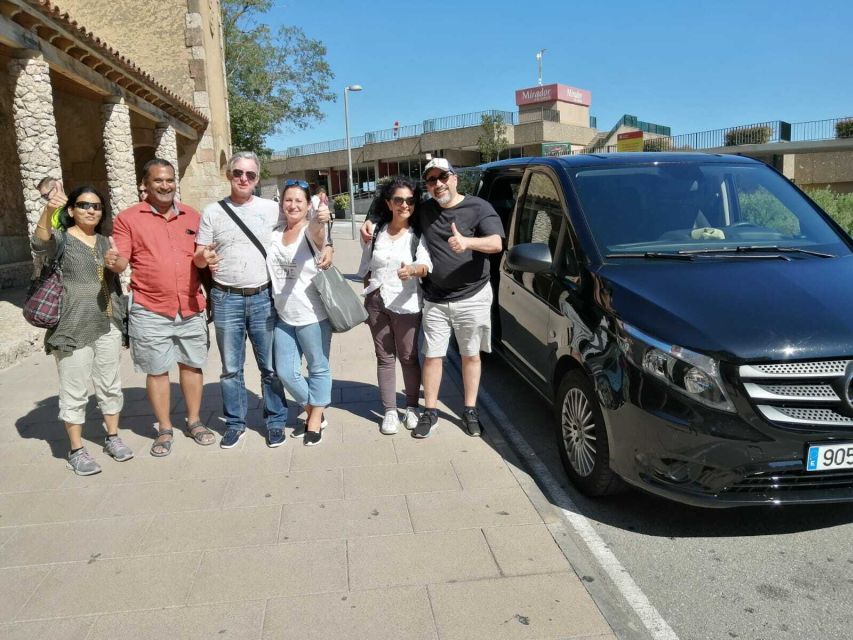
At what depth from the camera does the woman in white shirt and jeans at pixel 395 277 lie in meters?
4.39

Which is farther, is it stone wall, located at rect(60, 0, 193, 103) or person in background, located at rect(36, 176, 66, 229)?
stone wall, located at rect(60, 0, 193, 103)

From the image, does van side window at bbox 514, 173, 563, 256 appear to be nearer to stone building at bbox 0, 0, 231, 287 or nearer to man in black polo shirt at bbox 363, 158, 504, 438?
man in black polo shirt at bbox 363, 158, 504, 438

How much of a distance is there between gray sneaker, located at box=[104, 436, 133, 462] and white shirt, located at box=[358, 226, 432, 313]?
6.33 ft

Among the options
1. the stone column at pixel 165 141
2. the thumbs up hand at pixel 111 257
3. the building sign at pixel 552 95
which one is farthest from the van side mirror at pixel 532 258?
the building sign at pixel 552 95

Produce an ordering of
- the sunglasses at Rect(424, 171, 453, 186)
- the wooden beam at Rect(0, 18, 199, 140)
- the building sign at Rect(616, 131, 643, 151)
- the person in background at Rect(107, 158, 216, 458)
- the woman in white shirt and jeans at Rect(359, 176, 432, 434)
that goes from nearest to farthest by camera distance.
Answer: the person in background at Rect(107, 158, 216, 458), the sunglasses at Rect(424, 171, 453, 186), the woman in white shirt and jeans at Rect(359, 176, 432, 434), the wooden beam at Rect(0, 18, 199, 140), the building sign at Rect(616, 131, 643, 151)

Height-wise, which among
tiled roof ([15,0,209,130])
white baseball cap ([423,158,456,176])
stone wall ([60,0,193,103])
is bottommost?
white baseball cap ([423,158,456,176])

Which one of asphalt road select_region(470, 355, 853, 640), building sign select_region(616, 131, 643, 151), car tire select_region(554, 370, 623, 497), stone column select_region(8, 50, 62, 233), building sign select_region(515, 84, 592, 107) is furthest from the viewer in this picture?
building sign select_region(515, 84, 592, 107)

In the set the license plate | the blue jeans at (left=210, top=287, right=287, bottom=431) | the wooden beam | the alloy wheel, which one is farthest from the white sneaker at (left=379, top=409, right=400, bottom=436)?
the wooden beam

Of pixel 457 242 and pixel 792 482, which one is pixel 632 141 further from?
pixel 792 482

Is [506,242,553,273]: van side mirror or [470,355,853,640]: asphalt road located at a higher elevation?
[506,242,553,273]: van side mirror

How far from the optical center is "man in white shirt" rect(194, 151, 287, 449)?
4.24m

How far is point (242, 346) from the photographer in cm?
451

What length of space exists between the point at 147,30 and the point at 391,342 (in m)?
17.0

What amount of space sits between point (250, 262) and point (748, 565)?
327 centimetres
